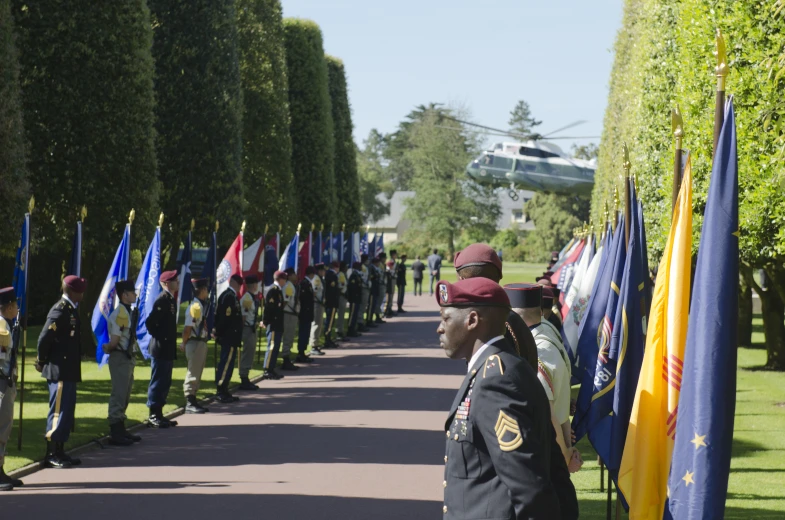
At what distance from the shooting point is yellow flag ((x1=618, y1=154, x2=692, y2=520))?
259 inches

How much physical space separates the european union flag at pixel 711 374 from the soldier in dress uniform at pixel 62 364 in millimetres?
7545

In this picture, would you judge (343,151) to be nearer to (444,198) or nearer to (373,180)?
(444,198)

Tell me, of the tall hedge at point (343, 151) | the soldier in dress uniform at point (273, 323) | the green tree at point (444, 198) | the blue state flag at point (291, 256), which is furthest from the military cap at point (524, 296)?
the green tree at point (444, 198)

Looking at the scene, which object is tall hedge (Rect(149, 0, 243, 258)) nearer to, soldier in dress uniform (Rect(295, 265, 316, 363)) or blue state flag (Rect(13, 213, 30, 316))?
soldier in dress uniform (Rect(295, 265, 316, 363))

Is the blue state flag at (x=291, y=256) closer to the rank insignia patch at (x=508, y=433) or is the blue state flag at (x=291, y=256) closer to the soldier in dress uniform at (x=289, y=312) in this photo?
the soldier in dress uniform at (x=289, y=312)

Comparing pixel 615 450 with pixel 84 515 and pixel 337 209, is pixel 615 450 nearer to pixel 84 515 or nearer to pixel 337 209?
pixel 84 515

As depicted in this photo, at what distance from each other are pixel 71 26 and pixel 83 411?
25.9 ft

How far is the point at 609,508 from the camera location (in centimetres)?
869

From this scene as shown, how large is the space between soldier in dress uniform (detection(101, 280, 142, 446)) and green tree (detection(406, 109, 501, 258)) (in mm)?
69034

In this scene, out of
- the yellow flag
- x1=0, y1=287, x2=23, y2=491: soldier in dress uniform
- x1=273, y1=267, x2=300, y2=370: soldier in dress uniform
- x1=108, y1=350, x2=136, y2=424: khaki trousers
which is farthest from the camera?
x1=273, y1=267, x2=300, y2=370: soldier in dress uniform

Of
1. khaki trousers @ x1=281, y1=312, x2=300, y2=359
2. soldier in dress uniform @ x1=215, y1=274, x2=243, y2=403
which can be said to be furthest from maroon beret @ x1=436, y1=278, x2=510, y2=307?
khaki trousers @ x1=281, y1=312, x2=300, y2=359

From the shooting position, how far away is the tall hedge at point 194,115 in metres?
25.1

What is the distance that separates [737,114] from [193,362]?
26.8 feet

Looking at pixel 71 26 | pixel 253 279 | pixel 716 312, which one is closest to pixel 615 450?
pixel 716 312
